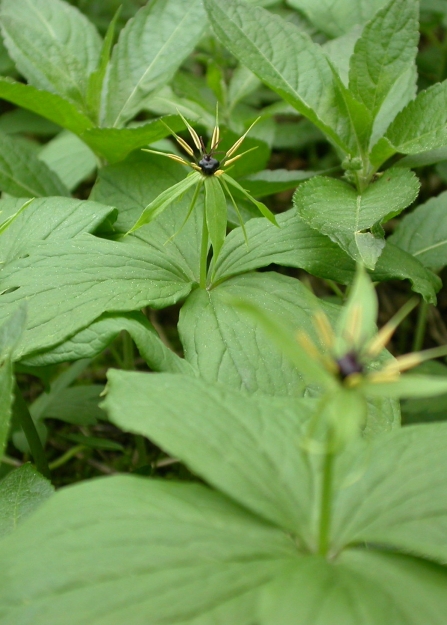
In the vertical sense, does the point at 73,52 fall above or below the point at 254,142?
above

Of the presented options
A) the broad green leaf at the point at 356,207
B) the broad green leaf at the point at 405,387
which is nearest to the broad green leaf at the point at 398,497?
the broad green leaf at the point at 405,387

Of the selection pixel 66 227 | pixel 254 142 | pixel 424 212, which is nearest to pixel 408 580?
pixel 66 227

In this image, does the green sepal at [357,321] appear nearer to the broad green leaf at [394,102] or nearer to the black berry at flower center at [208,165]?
the black berry at flower center at [208,165]

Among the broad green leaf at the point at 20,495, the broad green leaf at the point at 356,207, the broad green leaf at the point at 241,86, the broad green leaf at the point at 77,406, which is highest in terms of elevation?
the broad green leaf at the point at 241,86

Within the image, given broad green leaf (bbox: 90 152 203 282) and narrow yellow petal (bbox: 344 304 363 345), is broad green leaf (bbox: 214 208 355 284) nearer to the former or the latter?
broad green leaf (bbox: 90 152 203 282)

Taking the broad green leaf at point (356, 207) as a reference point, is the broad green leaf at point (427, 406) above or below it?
below

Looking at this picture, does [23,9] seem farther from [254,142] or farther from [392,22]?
[392,22]
